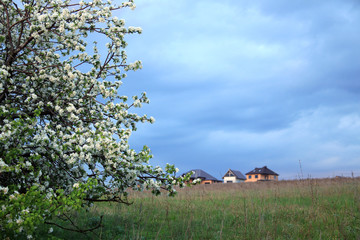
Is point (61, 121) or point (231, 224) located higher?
point (61, 121)

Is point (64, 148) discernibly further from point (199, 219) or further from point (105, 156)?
point (199, 219)

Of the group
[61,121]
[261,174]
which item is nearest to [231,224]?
[61,121]

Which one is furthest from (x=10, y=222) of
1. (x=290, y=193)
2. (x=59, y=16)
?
(x=290, y=193)

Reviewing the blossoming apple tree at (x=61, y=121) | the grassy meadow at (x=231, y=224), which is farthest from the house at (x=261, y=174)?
the blossoming apple tree at (x=61, y=121)

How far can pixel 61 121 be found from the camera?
9508 millimetres

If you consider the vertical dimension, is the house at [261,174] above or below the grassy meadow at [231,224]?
above

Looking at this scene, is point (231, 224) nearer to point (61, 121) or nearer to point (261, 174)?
point (61, 121)

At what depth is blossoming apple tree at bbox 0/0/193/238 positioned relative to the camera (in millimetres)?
7207

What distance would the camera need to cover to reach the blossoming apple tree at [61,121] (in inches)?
284

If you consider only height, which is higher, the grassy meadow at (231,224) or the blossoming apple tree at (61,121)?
the blossoming apple tree at (61,121)

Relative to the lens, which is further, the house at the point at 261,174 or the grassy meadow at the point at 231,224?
the house at the point at 261,174

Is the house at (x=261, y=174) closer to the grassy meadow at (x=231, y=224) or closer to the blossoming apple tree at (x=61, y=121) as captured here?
the grassy meadow at (x=231, y=224)

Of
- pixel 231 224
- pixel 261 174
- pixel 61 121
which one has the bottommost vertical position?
pixel 231 224

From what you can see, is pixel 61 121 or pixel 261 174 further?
pixel 261 174
